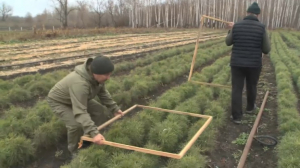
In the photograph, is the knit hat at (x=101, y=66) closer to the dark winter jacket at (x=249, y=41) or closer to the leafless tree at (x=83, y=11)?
the dark winter jacket at (x=249, y=41)

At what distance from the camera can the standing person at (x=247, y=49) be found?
19.0 ft

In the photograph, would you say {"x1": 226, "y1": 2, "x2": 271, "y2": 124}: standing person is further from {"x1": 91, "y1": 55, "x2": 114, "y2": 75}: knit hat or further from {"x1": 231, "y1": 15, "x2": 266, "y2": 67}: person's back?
{"x1": 91, "y1": 55, "x2": 114, "y2": 75}: knit hat

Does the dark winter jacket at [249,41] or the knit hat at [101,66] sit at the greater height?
the dark winter jacket at [249,41]

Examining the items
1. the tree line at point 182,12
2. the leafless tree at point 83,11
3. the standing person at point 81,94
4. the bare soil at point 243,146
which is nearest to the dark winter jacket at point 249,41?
the bare soil at point 243,146

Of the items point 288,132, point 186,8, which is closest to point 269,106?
point 288,132

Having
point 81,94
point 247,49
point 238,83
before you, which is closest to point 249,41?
point 247,49

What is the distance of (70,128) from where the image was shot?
14.4 ft

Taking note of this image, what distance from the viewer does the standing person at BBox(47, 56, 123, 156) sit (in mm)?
3900

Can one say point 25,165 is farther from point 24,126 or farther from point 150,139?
point 150,139

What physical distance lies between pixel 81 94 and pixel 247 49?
382 cm

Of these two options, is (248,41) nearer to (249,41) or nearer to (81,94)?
(249,41)

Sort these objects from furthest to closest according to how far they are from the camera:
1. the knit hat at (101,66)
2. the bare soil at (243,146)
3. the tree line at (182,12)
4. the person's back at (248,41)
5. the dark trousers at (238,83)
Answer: the tree line at (182,12), the dark trousers at (238,83), the person's back at (248,41), the bare soil at (243,146), the knit hat at (101,66)

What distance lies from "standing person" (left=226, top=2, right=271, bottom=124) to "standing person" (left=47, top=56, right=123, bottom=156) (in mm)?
3034

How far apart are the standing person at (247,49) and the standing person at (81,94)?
9.95 ft
